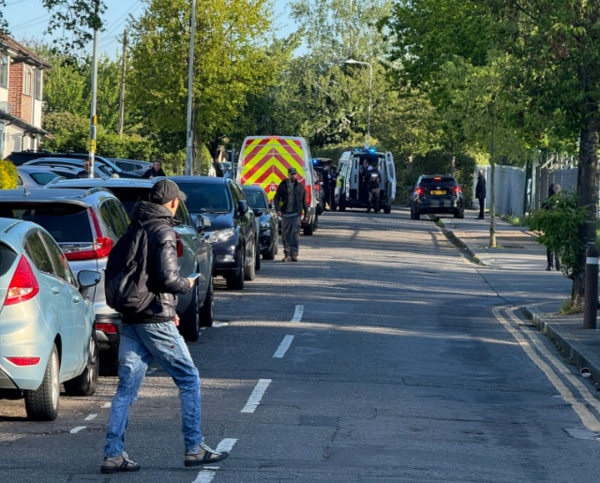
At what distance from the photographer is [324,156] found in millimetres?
78188

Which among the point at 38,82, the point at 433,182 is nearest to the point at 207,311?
the point at 433,182

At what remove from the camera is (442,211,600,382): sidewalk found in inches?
526

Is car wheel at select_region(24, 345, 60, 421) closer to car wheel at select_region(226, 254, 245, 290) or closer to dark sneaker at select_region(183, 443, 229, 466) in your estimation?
dark sneaker at select_region(183, 443, 229, 466)

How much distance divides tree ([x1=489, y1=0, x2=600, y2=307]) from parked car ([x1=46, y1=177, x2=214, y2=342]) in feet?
18.9

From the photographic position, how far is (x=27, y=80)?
58.1 m

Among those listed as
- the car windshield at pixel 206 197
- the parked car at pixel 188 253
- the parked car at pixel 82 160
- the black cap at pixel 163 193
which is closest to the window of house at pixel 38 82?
the parked car at pixel 82 160

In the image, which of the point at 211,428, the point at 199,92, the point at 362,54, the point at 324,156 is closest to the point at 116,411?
the point at 211,428

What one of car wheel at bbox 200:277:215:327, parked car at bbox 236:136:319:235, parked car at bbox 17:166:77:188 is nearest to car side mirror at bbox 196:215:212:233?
car wheel at bbox 200:277:215:327

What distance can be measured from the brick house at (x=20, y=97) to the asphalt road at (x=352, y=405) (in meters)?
37.6

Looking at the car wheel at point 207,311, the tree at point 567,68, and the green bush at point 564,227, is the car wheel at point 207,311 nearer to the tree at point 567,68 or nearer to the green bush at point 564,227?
the green bush at point 564,227

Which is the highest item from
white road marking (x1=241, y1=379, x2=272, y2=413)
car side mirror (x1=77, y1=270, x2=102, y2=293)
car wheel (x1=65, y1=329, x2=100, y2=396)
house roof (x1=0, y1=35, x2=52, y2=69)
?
house roof (x1=0, y1=35, x2=52, y2=69)

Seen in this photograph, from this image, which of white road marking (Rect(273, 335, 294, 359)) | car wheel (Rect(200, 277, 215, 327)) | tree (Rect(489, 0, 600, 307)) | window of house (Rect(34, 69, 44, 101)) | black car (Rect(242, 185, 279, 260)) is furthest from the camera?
window of house (Rect(34, 69, 44, 101))

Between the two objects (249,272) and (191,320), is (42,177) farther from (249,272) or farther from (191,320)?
(191,320)

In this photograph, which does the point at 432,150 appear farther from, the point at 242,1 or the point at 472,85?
the point at 472,85
